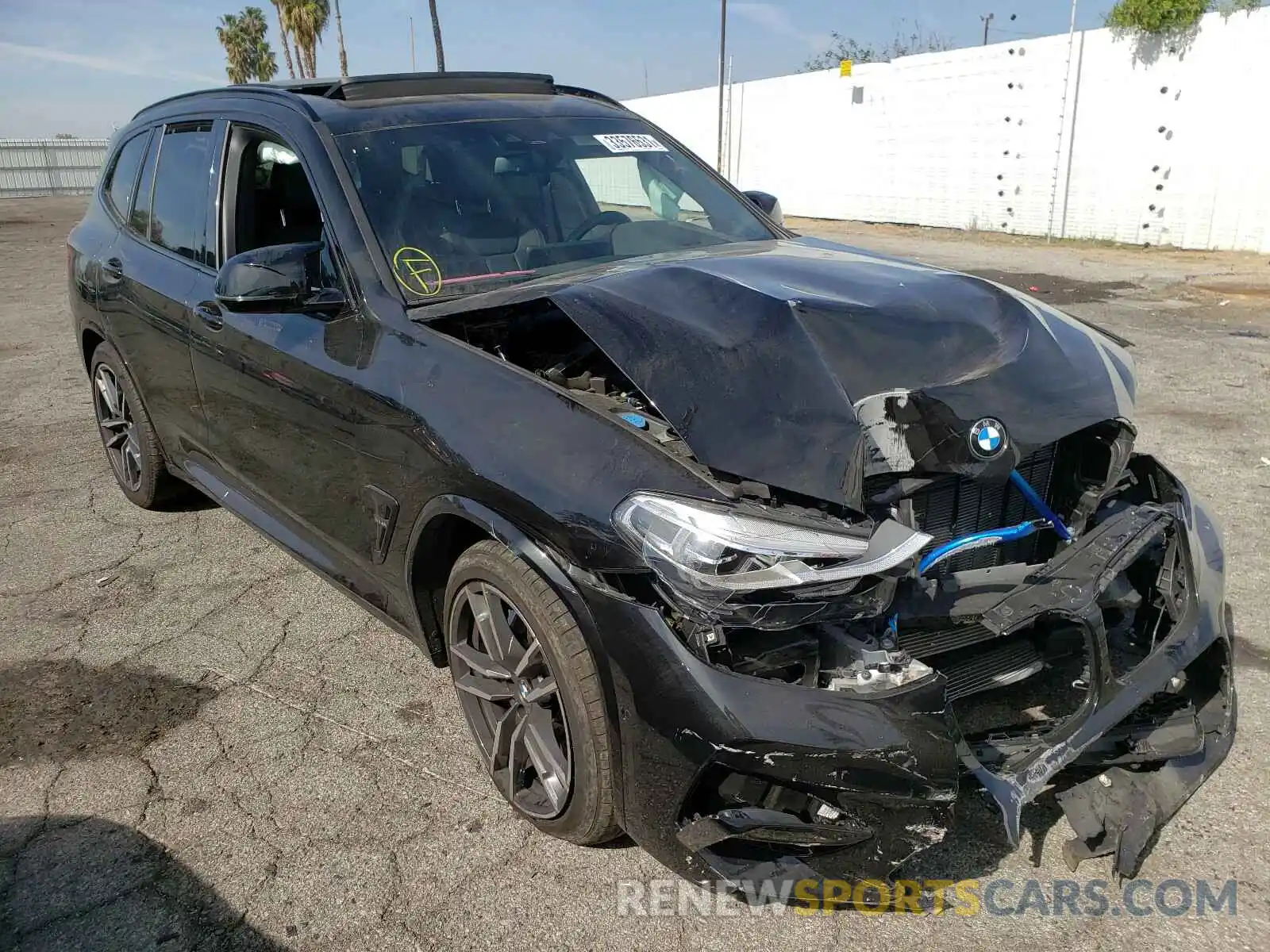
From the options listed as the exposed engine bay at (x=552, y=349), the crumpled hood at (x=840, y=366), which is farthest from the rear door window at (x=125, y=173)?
the crumpled hood at (x=840, y=366)

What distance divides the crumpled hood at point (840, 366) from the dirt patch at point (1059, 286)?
8298 millimetres

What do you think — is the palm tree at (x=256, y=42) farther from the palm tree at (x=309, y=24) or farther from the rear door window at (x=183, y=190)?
the rear door window at (x=183, y=190)

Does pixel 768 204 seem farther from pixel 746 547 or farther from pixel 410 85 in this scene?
pixel 746 547

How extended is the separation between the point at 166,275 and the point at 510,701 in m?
2.61

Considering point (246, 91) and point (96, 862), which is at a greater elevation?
point (246, 91)

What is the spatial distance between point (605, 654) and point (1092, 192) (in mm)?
16817

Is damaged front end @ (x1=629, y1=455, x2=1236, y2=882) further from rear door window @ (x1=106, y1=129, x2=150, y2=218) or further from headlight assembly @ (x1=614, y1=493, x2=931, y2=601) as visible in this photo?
rear door window @ (x1=106, y1=129, x2=150, y2=218)

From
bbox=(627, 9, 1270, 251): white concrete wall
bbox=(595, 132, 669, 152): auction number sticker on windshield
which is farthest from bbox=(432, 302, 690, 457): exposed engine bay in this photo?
bbox=(627, 9, 1270, 251): white concrete wall

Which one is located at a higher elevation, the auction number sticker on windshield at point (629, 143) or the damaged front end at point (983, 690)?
the auction number sticker on windshield at point (629, 143)

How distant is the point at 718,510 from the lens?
6.49 ft

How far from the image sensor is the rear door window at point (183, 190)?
3812 millimetres

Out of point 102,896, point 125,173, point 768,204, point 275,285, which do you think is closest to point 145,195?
point 125,173

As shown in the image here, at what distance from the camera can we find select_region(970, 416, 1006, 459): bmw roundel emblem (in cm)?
218

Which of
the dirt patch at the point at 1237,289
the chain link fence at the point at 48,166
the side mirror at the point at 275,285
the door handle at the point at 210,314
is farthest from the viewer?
the chain link fence at the point at 48,166
